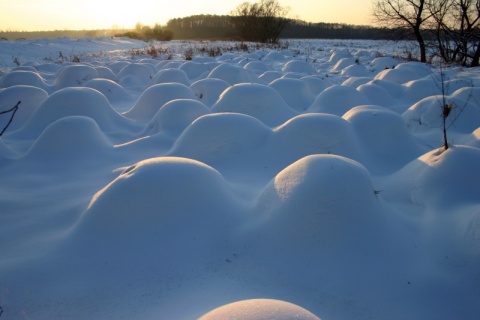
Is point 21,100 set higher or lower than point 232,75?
lower

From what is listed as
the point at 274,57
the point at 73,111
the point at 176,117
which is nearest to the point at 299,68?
the point at 274,57

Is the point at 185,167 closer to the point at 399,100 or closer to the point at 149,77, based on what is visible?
the point at 399,100

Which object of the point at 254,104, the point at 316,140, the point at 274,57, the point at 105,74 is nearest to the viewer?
the point at 316,140

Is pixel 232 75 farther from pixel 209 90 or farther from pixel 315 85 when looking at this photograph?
pixel 315 85

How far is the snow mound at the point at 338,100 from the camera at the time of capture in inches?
185

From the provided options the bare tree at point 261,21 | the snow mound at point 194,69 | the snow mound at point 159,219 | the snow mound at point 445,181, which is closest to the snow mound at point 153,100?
the snow mound at point 194,69

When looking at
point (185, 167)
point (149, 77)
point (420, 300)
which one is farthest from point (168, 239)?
point (149, 77)

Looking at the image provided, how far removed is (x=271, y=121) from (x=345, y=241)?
2.78 meters

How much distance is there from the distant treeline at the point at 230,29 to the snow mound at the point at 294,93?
135ft

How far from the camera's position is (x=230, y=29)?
4631 cm

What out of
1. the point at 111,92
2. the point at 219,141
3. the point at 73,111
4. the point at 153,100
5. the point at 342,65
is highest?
the point at 342,65

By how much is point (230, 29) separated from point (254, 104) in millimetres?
46093

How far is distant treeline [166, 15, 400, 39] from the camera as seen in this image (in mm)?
45353

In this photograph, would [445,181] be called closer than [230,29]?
Yes
